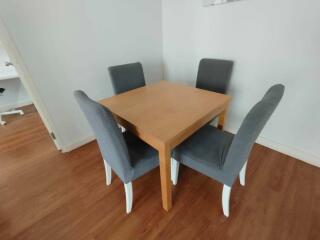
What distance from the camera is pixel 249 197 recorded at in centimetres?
140

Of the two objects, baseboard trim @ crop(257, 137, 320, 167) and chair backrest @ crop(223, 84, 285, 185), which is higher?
chair backrest @ crop(223, 84, 285, 185)

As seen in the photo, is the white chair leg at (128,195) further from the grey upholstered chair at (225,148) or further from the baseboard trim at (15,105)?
the baseboard trim at (15,105)

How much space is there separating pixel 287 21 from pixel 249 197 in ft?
5.16

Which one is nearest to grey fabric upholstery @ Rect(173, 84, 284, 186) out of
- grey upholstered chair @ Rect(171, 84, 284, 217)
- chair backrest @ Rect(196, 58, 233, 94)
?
grey upholstered chair @ Rect(171, 84, 284, 217)

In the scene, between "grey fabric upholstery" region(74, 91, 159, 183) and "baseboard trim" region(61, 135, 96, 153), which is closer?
"grey fabric upholstery" region(74, 91, 159, 183)

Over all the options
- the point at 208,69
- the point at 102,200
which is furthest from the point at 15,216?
the point at 208,69

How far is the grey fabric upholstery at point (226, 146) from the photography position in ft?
2.64

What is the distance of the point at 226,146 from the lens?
1.24 meters

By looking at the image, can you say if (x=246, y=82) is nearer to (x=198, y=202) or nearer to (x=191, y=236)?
(x=198, y=202)

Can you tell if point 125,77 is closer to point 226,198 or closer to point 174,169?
point 174,169

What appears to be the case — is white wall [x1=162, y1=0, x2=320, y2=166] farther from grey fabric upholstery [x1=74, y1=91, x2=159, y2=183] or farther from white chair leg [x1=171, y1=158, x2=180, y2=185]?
grey fabric upholstery [x1=74, y1=91, x2=159, y2=183]

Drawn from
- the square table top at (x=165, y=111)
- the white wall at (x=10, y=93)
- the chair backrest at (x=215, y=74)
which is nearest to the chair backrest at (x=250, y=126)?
the square table top at (x=165, y=111)

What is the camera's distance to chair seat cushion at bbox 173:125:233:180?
113 centimetres

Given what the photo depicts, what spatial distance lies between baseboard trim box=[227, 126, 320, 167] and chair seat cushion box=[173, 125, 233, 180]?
0.90 m
